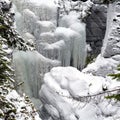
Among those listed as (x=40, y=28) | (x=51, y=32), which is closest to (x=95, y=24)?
(x=51, y=32)

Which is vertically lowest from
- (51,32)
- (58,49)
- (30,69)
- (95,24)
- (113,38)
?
(30,69)

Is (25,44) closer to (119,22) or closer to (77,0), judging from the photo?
(119,22)

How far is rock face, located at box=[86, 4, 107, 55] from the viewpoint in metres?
16.8

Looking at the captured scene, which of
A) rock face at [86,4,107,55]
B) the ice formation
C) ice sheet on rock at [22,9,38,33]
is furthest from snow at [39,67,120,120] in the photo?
rock face at [86,4,107,55]

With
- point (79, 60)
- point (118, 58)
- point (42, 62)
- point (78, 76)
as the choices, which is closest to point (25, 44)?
point (78, 76)

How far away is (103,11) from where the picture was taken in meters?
16.7

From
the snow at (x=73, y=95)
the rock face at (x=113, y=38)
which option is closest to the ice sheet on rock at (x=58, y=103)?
the snow at (x=73, y=95)

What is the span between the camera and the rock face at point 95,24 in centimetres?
1677

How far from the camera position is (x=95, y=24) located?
55.7 ft

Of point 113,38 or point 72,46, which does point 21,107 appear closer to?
point 113,38

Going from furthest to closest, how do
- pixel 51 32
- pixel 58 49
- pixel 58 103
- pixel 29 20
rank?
pixel 51 32
pixel 29 20
pixel 58 49
pixel 58 103

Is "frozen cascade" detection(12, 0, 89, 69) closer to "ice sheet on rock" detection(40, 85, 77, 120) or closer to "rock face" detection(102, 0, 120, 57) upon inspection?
"rock face" detection(102, 0, 120, 57)

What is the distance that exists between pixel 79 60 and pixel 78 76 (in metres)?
4.86

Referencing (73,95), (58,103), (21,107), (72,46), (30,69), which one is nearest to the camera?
(21,107)
